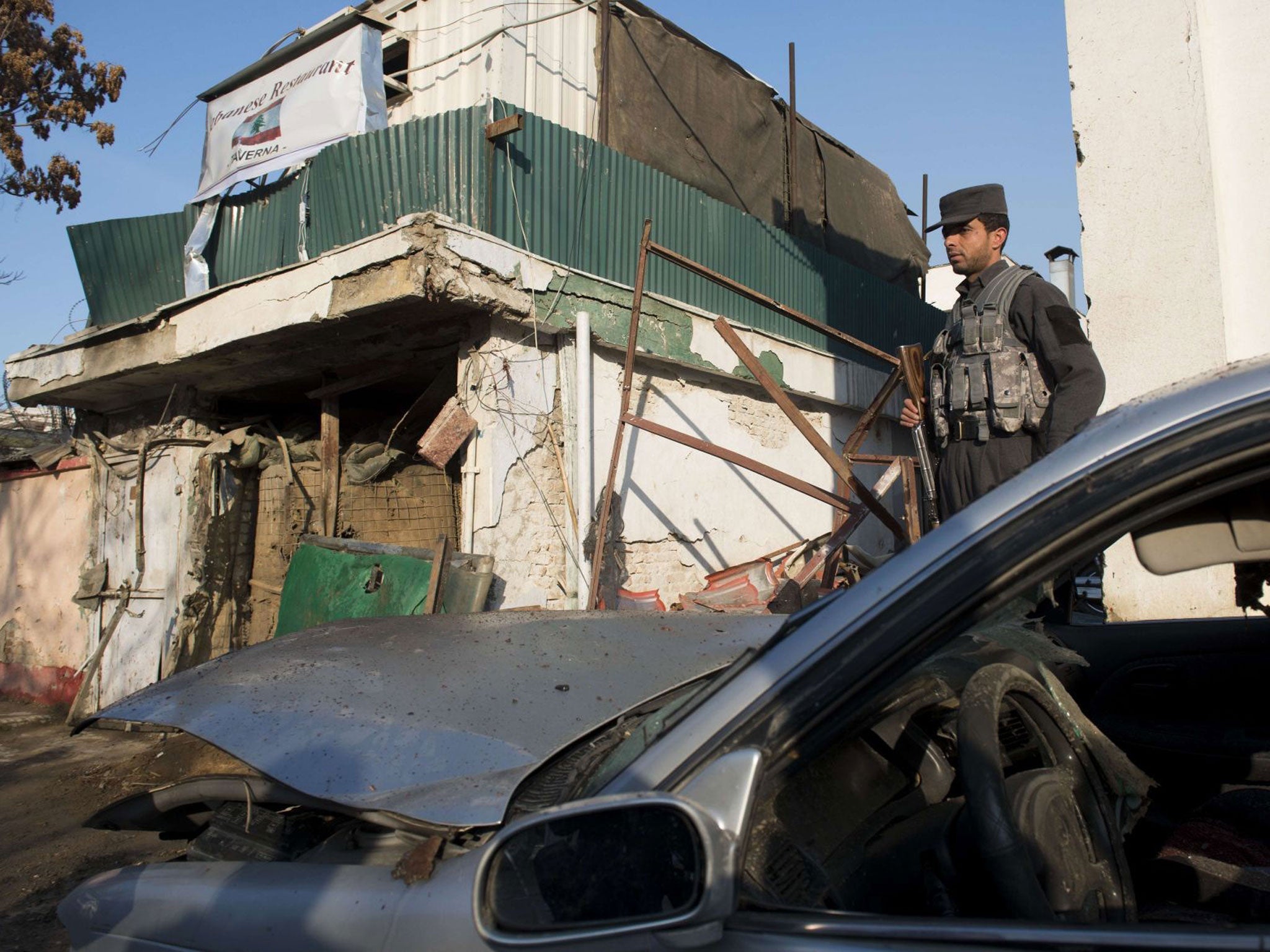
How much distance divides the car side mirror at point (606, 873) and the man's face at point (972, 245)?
8.07 feet

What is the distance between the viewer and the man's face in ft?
9.39

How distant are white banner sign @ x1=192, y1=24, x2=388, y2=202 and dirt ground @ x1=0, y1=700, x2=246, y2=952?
13.0ft

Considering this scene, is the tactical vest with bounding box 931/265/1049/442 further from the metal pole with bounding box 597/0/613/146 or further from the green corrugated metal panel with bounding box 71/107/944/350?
the metal pole with bounding box 597/0/613/146

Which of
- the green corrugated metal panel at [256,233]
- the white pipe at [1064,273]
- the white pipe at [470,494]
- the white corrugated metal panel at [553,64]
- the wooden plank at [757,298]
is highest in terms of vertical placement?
the white corrugated metal panel at [553,64]

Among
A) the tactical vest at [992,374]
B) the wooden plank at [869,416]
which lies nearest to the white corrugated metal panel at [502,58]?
the wooden plank at [869,416]

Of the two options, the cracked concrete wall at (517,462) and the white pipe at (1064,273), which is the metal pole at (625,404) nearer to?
the cracked concrete wall at (517,462)

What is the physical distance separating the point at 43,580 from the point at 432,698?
803cm

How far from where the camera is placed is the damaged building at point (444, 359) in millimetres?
5199

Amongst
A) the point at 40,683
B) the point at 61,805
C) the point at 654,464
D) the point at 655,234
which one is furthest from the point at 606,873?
the point at 40,683

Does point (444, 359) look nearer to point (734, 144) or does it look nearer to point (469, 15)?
point (469, 15)

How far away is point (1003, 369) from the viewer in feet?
8.94

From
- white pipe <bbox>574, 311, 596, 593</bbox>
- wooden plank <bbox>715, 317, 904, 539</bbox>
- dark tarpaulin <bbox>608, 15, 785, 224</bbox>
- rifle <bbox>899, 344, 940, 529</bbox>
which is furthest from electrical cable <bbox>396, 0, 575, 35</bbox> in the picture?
rifle <bbox>899, 344, 940, 529</bbox>

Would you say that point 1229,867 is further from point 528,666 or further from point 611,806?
point 528,666

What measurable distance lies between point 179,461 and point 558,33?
4.45 m
